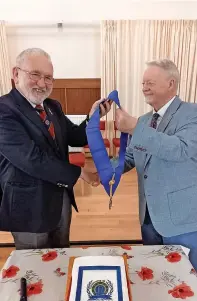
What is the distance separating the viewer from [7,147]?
1223 mm

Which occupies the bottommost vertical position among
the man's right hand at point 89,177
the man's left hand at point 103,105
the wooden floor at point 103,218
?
the wooden floor at point 103,218

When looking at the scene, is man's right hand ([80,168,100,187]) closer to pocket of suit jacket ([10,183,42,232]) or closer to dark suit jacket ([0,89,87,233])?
dark suit jacket ([0,89,87,233])

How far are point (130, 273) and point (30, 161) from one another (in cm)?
63

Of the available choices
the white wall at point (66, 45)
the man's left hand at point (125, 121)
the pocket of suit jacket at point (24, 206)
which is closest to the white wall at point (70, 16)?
the white wall at point (66, 45)

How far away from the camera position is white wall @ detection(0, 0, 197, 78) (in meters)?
4.76

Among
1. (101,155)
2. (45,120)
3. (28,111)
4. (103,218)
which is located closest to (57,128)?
(45,120)

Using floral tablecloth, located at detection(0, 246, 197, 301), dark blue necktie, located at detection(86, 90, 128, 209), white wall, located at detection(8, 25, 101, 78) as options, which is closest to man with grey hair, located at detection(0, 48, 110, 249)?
dark blue necktie, located at detection(86, 90, 128, 209)

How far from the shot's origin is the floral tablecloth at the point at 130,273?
848 millimetres

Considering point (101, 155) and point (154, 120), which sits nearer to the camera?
point (101, 155)

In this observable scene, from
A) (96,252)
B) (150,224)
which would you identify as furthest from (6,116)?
(150,224)

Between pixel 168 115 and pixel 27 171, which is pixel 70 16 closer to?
pixel 168 115

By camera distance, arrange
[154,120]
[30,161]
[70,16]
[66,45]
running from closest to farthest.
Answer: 1. [30,161]
2. [154,120]
3. [70,16]
4. [66,45]

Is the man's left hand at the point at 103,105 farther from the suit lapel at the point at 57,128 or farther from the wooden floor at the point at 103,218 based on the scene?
the wooden floor at the point at 103,218

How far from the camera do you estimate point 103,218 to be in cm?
304
